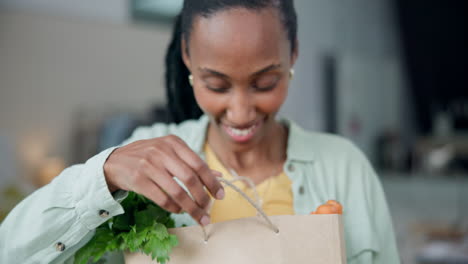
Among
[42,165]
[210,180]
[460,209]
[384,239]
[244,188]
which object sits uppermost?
[210,180]

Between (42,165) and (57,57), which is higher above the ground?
(57,57)

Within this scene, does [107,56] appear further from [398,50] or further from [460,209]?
[398,50]

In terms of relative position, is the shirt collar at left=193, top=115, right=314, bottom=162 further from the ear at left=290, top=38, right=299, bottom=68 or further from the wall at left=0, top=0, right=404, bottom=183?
the wall at left=0, top=0, right=404, bottom=183

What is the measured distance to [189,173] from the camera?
0.66 meters

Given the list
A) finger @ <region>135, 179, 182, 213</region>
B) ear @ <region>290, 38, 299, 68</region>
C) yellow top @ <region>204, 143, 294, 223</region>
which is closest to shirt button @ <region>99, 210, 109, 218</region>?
finger @ <region>135, 179, 182, 213</region>

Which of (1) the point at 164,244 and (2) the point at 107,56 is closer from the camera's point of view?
(1) the point at 164,244

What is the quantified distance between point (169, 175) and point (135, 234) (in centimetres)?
14

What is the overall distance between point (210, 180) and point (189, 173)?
3 centimetres

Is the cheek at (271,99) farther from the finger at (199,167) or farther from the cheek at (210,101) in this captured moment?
the finger at (199,167)

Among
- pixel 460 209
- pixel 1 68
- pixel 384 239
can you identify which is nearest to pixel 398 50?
pixel 460 209

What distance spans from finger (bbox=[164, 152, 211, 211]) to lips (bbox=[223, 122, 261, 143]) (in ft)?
1.02

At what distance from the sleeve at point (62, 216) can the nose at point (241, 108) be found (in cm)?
27

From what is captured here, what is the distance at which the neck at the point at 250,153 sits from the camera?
1.13m

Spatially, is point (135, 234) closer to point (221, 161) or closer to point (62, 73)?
point (221, 161)
